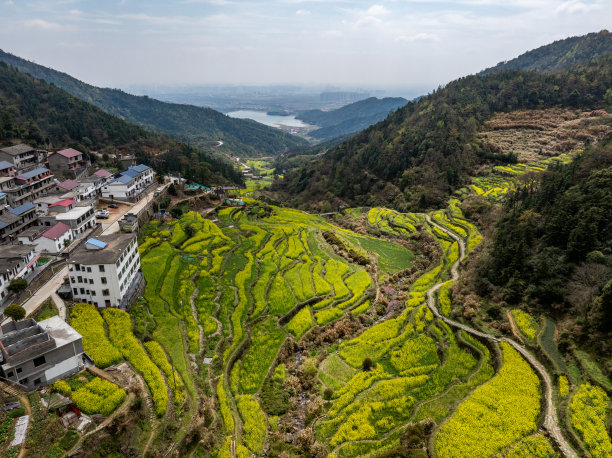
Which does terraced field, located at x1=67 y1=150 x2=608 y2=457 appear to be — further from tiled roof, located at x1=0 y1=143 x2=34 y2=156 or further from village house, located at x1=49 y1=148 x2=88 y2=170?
village house, located at x1=49 y1=148 x2=88 y2=170

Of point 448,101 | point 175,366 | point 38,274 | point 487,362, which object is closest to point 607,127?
point 448,101

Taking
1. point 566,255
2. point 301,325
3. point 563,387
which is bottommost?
point 301,325

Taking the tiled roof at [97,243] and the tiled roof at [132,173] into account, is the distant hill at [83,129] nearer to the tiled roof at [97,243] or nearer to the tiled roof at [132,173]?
the tiled roof at [132,173]

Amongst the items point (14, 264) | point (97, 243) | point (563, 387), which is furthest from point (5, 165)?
point (563, 387)

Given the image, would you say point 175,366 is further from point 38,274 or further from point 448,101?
point 448,101

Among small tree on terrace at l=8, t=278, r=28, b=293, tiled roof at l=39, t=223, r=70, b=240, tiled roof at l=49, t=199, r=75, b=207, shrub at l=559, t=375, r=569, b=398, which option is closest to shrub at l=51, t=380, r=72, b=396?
small tree on terrace at l=8, t=278, r=28, b=293

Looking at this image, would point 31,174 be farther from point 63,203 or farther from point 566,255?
point 566,255
